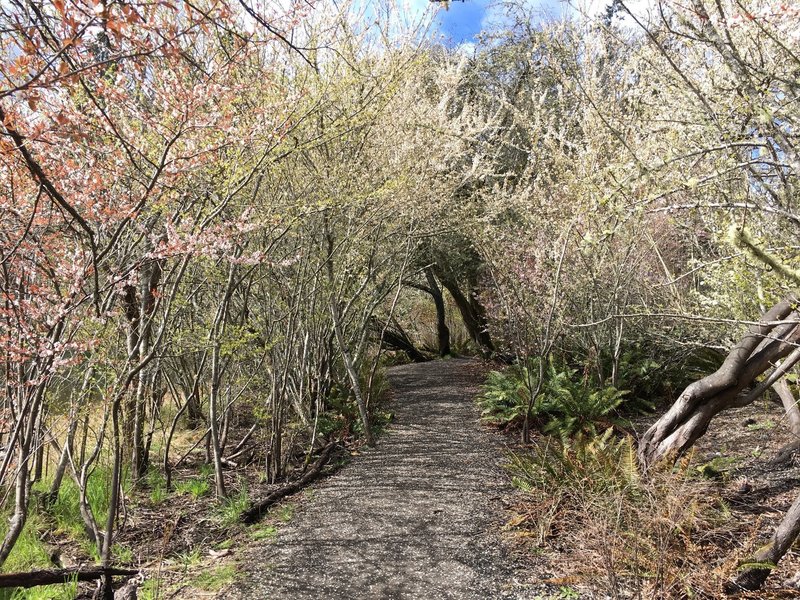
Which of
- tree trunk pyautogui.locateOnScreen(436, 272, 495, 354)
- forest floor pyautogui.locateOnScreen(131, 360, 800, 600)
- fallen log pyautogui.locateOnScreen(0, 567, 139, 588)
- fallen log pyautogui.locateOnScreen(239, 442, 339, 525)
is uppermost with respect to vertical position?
tree trunk pyautogui.locateOnScreen(436, 272, 495, 354)

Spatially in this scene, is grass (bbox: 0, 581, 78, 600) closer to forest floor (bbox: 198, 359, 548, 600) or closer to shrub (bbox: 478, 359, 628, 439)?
forest floor (bbox: 198, 359, 548, 600)

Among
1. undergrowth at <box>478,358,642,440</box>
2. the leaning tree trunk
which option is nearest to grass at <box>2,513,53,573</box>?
the leaning tree trunk

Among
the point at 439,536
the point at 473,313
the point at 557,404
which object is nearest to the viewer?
the point at 439,536

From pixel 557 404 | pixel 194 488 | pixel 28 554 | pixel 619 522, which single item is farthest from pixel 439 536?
pixel 557 404

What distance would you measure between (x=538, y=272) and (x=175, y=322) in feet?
16.2

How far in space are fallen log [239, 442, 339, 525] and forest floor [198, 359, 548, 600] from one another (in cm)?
19

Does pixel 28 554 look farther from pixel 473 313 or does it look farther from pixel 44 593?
pixel 473 313

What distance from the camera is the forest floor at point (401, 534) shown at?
3.50 metres

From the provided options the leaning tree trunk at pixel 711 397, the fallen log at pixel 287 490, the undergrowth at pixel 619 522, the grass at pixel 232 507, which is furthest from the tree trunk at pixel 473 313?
the grass at pixel 232 507

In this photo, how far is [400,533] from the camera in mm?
4258

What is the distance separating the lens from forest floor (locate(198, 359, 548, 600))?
350 cm

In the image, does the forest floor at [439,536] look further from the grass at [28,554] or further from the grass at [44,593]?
the grass at [28,554]

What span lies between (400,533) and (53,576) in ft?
7.62

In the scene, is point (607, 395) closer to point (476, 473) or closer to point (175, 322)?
point (476, 473)
